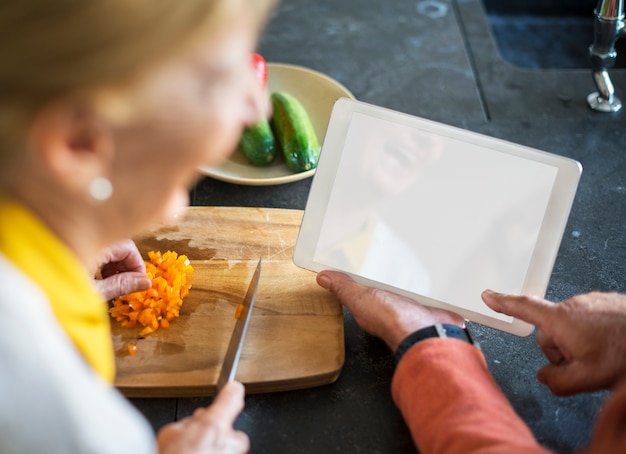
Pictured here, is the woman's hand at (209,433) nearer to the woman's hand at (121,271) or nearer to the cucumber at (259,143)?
the woman's hand at (121,271)

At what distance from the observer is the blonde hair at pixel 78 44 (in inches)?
19.2

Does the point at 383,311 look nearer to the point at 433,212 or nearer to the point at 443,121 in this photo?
the point at 433,212

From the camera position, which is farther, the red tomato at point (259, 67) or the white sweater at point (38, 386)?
the red tomato at point (259, 67)

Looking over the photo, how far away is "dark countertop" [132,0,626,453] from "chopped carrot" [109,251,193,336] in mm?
116

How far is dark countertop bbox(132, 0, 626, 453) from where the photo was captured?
91 centimetres

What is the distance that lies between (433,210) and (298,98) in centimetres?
54

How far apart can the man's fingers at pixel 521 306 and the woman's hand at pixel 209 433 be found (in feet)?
1.23

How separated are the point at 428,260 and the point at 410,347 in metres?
0.14

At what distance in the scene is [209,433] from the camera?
794 millimetres

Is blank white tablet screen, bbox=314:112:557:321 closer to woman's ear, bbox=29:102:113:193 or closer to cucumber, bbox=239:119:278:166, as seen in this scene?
cucumber, bbox=239:119:278:166

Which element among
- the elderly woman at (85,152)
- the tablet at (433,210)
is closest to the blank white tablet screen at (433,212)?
the tablet at (433,210)

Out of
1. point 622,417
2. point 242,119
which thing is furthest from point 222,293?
point 622,417

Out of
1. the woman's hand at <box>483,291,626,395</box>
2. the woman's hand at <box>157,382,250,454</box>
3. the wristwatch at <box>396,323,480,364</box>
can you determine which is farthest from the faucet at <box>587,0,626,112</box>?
the woman's hand at <box>157,382,250,454</box>

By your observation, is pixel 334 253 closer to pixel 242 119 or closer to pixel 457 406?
pixel 457 406
